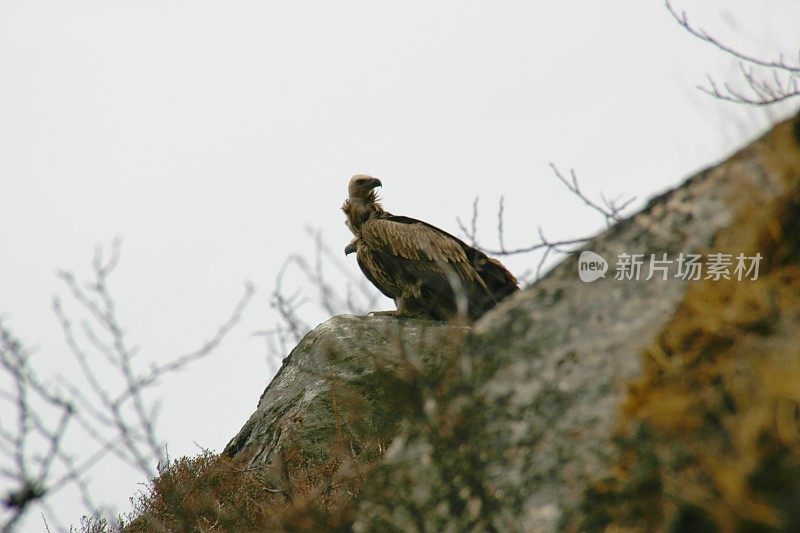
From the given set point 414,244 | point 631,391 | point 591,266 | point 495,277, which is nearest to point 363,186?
point 414,244

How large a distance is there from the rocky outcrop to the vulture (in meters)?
5.27

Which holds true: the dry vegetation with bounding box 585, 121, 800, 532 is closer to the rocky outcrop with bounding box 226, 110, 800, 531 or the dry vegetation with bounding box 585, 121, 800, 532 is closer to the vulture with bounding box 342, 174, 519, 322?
the rocky outcrop with bounding box 226, 110, 800, 531

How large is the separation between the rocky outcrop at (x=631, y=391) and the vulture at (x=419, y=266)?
5.27 meters

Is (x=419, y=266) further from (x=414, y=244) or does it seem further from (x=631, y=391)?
(x=631, y=391)

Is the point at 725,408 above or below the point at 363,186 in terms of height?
below

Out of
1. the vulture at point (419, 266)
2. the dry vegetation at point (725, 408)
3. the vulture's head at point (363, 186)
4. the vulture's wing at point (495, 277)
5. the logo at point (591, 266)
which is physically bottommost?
the dry vegetation at point (725, 408)

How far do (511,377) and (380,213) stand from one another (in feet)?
22.2

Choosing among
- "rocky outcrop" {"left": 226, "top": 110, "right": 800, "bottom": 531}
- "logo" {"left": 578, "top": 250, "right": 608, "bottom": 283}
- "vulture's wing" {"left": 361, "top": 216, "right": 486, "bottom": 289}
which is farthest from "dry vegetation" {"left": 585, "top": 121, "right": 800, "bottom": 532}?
"vulture's wing" {"left": 361, "top": 216, "right": 486, "bottom": 289}

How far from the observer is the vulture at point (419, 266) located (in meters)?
8.87

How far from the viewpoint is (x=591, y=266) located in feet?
11.2

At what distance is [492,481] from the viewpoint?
288 cm

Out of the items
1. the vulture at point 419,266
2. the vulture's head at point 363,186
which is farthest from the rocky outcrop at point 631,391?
the vulture's head at point 363,186

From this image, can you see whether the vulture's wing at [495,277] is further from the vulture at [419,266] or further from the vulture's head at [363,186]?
the vulture's head at [363,186]

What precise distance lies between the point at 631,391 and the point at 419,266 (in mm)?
6282
